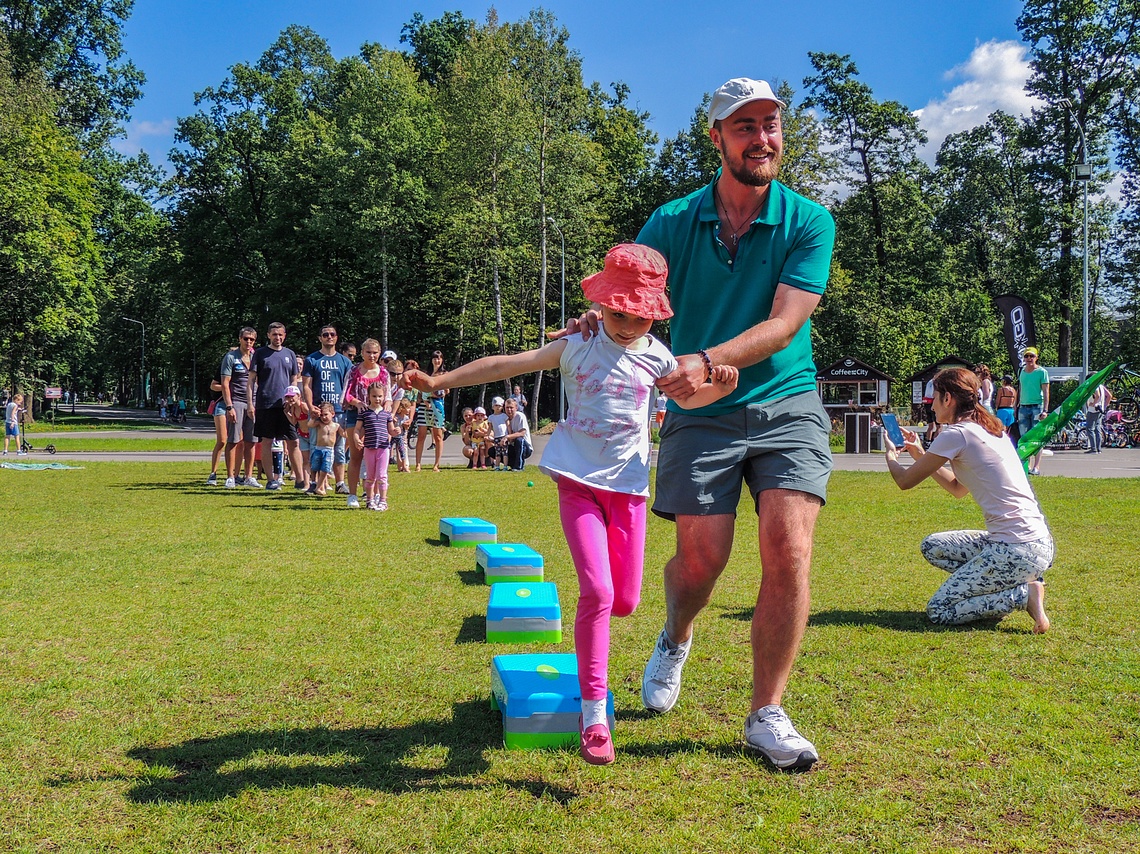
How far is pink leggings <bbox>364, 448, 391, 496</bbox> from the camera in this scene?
40.0 ft

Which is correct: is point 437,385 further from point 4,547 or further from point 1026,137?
point 1026,137

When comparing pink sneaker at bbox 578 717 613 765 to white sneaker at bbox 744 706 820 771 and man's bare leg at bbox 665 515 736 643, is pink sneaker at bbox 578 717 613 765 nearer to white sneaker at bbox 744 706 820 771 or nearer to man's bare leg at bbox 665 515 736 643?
white sneaker at bbox 744 706 820 771

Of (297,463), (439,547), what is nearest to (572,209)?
(297,463)

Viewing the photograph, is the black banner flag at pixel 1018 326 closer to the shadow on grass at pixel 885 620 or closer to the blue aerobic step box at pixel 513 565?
the shadow on grass at pixel 885 620

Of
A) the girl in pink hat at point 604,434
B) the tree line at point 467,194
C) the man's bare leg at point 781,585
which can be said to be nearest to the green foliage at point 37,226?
the tree line at point 467,194

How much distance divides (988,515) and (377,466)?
7.85 m

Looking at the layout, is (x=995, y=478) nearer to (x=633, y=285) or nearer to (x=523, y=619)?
(x=523, y=619)

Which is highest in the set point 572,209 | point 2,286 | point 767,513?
point 572,209

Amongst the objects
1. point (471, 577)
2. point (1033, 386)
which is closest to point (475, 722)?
point (471, 577)

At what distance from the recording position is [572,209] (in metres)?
43.8

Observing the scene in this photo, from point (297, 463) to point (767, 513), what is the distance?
11.5 metres

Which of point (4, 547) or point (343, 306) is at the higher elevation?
point (343, 306)

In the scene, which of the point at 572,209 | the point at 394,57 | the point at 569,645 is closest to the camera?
the point at 569,645

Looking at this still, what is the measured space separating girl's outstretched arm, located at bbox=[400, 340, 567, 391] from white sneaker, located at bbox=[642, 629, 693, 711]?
53.2 inches
